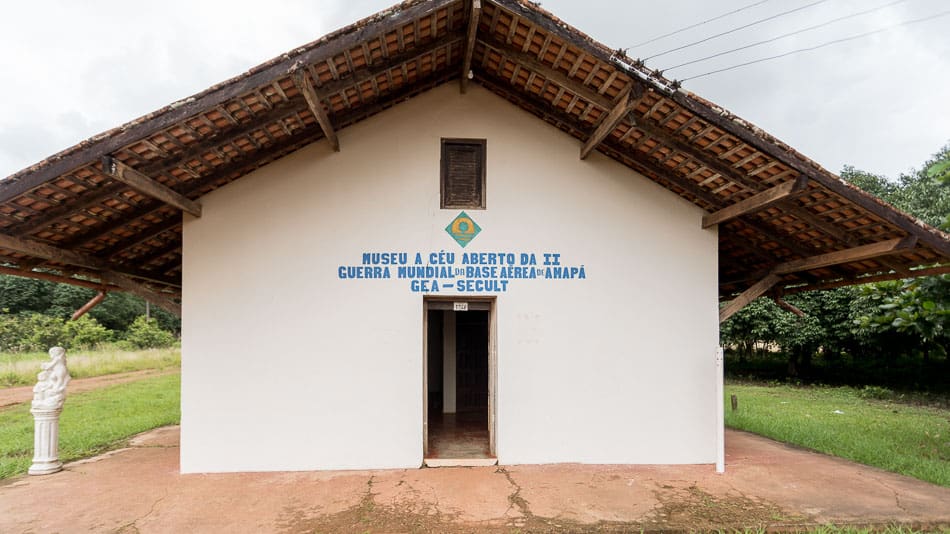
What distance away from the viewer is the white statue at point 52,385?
5.99 m

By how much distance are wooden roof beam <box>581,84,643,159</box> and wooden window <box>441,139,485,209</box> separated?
1.28 meters

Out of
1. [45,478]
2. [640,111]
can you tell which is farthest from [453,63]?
[45,478]

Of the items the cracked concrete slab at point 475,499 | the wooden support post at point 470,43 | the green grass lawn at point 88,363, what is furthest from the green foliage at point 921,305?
the green grass lawn at point 88,363

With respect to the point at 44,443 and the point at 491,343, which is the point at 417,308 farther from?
the point at 44,443

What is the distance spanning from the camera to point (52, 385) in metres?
6.05

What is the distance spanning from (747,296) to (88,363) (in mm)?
21544

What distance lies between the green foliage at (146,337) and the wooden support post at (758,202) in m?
28.6

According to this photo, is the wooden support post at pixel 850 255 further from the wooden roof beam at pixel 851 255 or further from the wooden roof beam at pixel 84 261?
the wooden roof beam at pixel 84 261

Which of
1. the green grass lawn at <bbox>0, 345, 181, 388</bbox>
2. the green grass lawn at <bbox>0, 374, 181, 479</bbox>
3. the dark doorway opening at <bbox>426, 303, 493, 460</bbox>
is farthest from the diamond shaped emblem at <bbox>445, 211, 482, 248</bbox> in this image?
the green grass lawn at <bbox>0, 345, 181, 388</bbox>

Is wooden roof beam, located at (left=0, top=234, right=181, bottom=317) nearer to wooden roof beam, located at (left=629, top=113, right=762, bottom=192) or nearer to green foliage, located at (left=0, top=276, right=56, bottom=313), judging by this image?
wooden roof beam, located at (left=629, top=113, right=762, bottom=192)

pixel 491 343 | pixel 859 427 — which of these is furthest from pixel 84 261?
pixel 859 427

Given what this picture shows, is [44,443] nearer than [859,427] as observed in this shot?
Yes

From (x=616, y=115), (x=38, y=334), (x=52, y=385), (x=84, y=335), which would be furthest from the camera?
(x=84, y=335)

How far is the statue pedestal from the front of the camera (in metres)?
6.00
